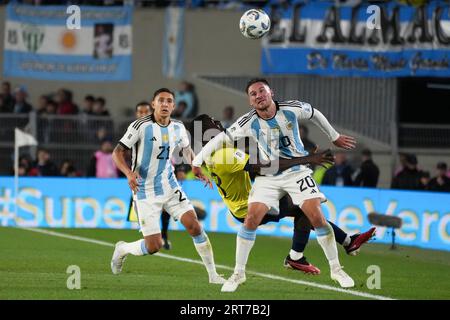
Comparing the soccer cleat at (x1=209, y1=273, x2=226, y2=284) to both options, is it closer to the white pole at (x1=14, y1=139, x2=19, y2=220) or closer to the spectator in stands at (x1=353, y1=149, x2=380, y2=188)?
the spectator in stands at (x1=353, y1=149, x2=380, y2=188)

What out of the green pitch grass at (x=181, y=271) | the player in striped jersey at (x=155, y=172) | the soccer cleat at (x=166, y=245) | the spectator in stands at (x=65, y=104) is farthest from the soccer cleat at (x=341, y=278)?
the spectator in stands at (x=65, y=104)

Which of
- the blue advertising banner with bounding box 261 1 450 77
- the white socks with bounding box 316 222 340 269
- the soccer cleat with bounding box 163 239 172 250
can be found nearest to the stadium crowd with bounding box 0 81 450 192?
the soccer cleat with bounding box 163 239 172 250

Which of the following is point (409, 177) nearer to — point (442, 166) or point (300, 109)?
point (442, 166)

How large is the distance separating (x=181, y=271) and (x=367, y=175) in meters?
6.95

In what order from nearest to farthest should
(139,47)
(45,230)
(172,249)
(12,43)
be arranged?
(172,249) < (45,230) < (12,43) < (139,47)

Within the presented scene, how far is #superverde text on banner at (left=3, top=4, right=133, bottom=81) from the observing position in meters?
23.9

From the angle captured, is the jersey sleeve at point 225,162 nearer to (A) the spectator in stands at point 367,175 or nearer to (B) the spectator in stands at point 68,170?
(A) the spectator in stands at point 367,175

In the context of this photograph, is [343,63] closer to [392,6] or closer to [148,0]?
[392,6]

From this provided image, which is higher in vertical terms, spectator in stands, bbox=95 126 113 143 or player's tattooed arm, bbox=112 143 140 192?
player's tattooed arm, bbox=112 143 140 192

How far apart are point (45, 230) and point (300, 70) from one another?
5863 millimetres

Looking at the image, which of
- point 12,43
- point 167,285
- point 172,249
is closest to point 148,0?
point 12,43

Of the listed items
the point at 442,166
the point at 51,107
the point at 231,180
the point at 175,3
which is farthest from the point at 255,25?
the point at 175,3

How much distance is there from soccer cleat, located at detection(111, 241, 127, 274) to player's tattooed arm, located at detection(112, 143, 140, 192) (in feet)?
2.84

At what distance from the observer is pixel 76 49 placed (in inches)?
949
